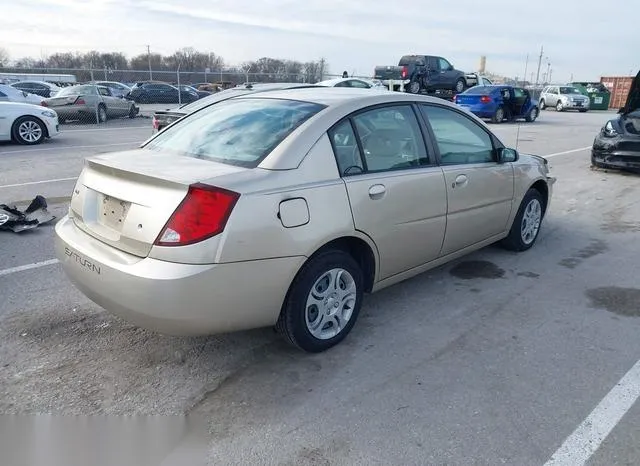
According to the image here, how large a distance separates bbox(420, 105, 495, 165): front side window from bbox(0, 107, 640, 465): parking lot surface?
108cm

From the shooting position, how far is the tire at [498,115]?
20734 millimetres

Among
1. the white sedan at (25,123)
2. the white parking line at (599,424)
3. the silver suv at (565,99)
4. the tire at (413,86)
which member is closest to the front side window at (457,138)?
the white parking line at (599,424)

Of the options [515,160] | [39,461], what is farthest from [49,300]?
[515,160]

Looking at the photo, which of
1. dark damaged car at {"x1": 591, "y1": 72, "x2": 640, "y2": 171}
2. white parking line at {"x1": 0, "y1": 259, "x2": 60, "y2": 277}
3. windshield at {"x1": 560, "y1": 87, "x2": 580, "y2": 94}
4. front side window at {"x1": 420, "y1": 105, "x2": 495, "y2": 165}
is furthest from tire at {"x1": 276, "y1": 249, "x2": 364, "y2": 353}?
windshield at {"x1": 560, "y1": 87, "x2": 580, "y2": 94}

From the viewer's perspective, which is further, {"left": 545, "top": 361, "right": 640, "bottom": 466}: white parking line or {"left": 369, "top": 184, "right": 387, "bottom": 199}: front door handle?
{"left": 369, "top": 184, "right": 387, "bottom": 199}: front door handle

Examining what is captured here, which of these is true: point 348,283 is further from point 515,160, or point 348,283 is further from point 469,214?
point 515,160

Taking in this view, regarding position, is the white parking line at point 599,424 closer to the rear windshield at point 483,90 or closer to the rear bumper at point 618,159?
the rear bumper at point 618,159

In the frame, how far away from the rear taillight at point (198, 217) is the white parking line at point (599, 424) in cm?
195

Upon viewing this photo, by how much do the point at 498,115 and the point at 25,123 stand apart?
16318 millimetres

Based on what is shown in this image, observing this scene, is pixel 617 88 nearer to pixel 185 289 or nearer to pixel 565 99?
pixel 565 99

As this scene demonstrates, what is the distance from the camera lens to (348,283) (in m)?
3.46

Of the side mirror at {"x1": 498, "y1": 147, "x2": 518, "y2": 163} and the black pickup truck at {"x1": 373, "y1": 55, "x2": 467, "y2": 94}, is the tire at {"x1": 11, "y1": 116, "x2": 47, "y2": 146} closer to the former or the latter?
the side mirror at {"x1": 498, "y1": 147, "x2": 518, "y2": 163}

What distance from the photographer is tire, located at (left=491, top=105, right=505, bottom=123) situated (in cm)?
2073

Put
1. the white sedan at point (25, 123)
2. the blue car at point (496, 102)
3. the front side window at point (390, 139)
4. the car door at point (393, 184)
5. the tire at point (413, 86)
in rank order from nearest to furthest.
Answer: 1. the car door at point (393, 184)
2. the front side window at point (390, 139)
3. the white sedan at point (25, 123)
4. the blue car at point (496, 102)
5. the tire at point (413, 86)
